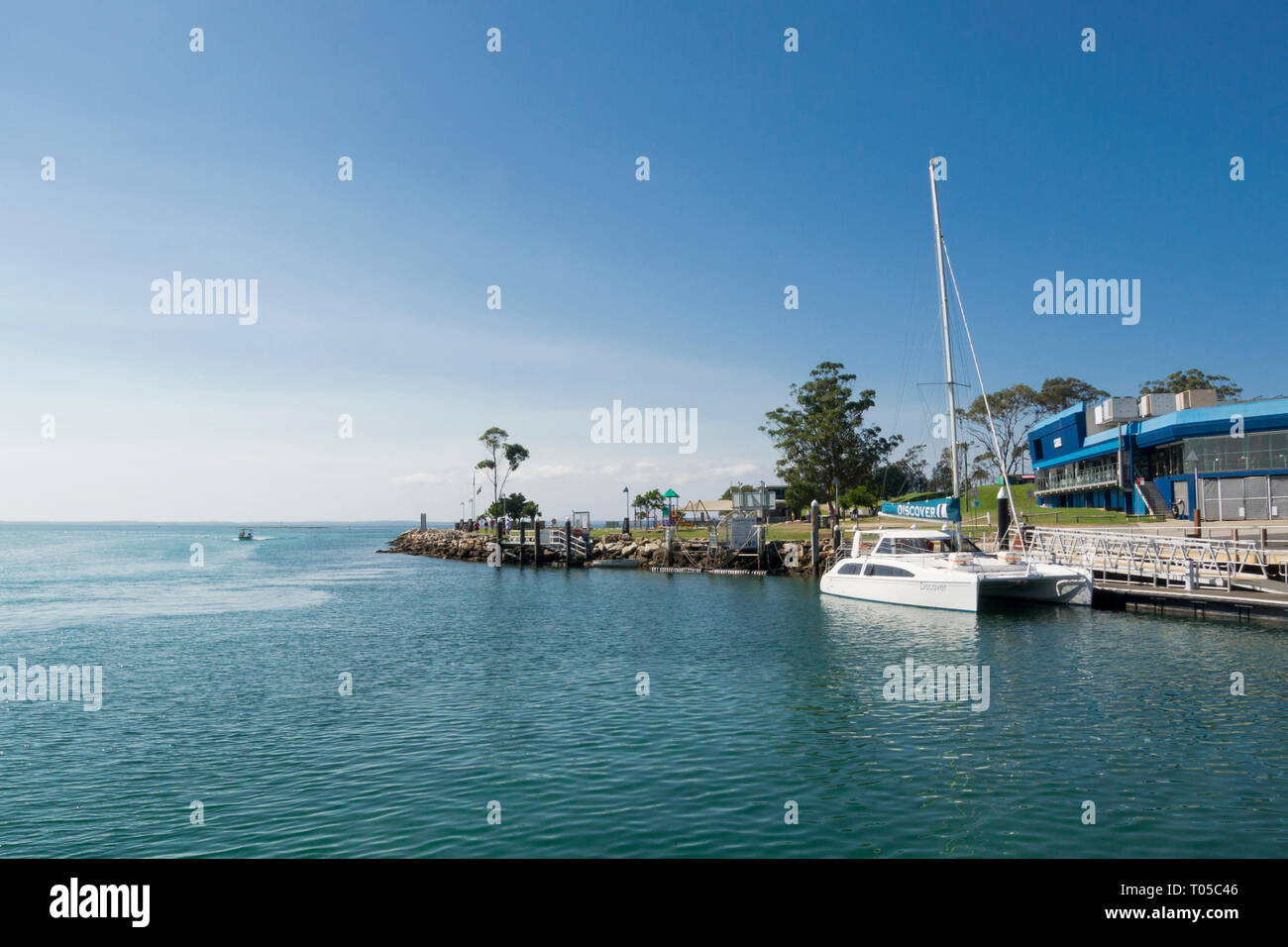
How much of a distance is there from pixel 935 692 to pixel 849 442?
6245cm

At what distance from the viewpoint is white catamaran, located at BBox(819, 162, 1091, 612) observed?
1361 inches

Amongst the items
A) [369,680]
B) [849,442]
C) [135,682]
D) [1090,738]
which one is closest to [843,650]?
[1090,738]

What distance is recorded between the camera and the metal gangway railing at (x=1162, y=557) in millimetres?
32375

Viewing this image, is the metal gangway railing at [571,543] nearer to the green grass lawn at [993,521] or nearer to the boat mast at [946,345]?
the green grass lawn at [993,521]

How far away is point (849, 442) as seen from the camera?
80.5 m

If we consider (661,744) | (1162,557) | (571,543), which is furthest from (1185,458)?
(661,744)

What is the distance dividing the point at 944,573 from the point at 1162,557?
1141 centimetres

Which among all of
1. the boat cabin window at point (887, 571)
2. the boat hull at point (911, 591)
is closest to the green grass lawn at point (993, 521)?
the boat hull at point (911, 591)

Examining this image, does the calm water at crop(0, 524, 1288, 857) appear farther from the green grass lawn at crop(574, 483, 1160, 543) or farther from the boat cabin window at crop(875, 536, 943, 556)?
the green grass lawn at crop(574, 483, 1160, 543)

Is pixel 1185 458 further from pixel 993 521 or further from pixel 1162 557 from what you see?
pixel 1162 557

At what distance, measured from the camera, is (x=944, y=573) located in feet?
116

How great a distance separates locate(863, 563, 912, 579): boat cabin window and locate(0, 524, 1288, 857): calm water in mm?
4681
